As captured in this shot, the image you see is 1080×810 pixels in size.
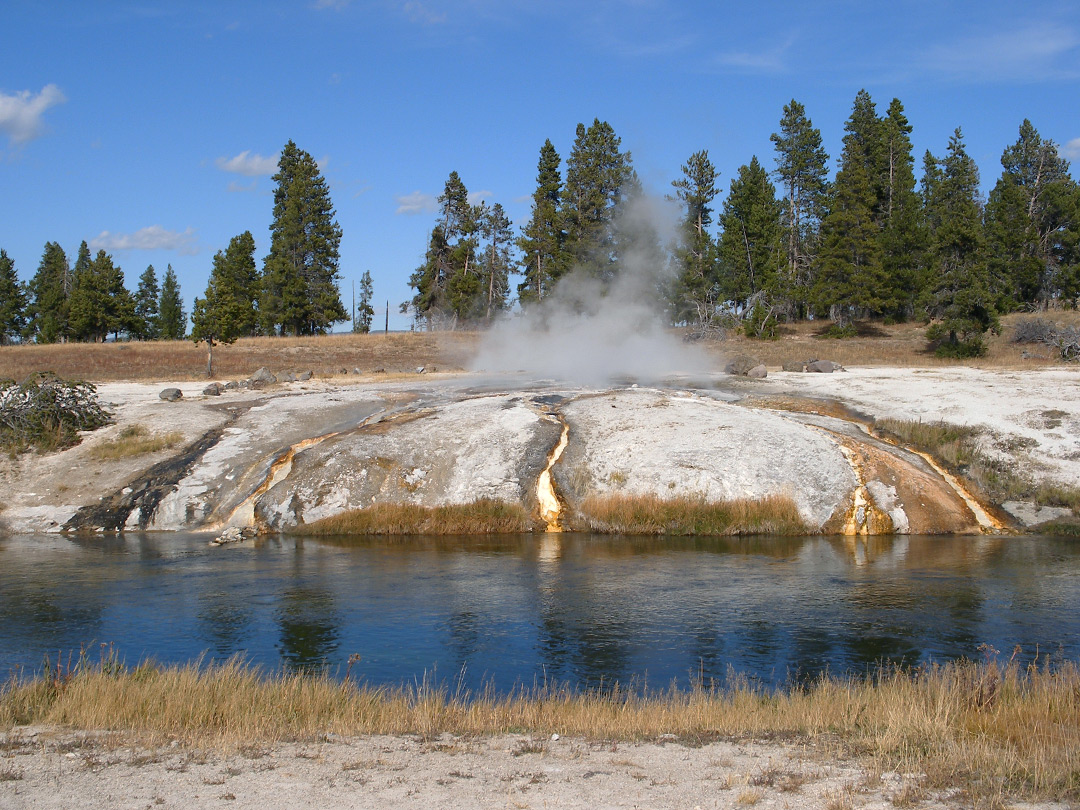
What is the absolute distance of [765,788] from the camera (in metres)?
6.76

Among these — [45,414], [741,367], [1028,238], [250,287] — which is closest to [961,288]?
[741,367]

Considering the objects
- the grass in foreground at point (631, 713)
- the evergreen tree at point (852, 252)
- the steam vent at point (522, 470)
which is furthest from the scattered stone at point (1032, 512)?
the evergreen tree at point (852, 252)

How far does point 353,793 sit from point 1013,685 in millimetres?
6534

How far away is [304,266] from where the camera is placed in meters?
70.8

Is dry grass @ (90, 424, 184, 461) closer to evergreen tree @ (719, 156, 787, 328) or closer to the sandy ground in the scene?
the sandy ground

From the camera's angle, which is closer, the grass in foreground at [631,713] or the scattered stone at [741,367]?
the grass in foreground at [631,713]

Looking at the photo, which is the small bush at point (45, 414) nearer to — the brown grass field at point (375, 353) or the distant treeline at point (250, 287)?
the brown grass field at point (375, 353)

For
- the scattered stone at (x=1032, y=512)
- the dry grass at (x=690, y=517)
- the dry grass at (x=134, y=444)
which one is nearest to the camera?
the scattered stone at (x=1032, y=512)

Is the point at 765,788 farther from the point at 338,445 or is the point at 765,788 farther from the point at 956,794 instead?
the point at 338,445

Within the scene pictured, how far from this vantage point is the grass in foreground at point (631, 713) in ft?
25.1

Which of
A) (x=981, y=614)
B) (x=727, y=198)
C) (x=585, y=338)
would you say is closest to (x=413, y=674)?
(x=981, y=614)

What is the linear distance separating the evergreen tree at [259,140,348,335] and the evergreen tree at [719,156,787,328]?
99.8 feet

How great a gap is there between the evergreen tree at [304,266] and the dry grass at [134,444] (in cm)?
4456

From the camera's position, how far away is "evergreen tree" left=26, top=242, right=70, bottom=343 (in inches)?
3132
